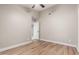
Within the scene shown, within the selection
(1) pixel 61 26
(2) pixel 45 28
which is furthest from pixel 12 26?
(1) pixel 61 26

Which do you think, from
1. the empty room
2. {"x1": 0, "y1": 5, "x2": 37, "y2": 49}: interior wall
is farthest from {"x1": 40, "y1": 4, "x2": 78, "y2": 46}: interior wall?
{"x1": 0, "y1": 5, "x2": 37, "y2": 49}: interior wall

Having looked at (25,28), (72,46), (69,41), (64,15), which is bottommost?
(72,46)

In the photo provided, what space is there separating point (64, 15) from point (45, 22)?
701 mm

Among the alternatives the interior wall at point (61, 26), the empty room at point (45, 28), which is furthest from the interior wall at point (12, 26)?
the interior wall at point (61, 26)

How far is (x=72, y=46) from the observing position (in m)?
2.23

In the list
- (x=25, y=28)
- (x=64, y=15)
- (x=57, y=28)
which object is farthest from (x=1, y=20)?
(x=64, y=15)

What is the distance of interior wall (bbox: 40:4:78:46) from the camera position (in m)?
2.22

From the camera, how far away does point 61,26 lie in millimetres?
2305

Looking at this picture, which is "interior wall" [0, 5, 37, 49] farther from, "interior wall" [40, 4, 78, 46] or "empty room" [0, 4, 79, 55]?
"interior wall" [40, 4, 78, 46]

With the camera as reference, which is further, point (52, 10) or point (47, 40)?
point (47, 40)

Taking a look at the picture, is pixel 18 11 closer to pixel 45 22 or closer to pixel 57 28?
pixel 45 22

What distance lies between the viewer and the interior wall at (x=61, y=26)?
7.29ft

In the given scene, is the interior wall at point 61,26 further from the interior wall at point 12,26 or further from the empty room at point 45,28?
the interior wall at point 12,26

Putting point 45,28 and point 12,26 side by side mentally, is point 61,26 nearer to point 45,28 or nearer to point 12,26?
point 45,28
